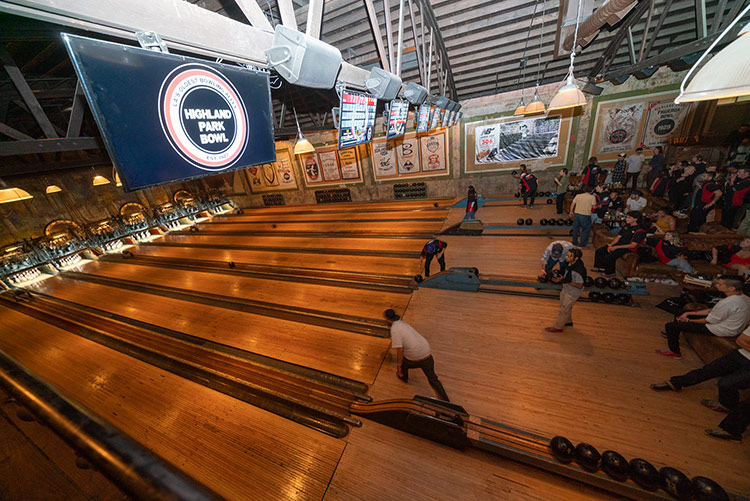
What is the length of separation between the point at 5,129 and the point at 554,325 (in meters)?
8.14

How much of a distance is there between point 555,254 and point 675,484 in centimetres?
306

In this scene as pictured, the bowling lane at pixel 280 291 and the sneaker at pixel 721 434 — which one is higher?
the bowling lane at pixel 280 291

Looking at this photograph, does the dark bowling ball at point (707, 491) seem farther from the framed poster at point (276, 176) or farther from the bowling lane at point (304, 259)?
the framed poster at point (276, 176)

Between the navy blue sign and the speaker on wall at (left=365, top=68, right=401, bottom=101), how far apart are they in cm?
244

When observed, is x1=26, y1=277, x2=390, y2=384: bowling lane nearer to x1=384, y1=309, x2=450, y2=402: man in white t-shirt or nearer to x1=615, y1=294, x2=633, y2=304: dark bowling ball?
x1=384, y1=309, x2=450, y2=402: man in white t-shirt

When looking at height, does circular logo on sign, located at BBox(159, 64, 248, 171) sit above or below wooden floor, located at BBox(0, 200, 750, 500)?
above

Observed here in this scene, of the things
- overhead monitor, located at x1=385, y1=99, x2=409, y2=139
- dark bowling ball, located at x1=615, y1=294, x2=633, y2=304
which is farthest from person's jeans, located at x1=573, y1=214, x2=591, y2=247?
overhead monitor, located at x1=385, y1=99, x2=409, y2=139

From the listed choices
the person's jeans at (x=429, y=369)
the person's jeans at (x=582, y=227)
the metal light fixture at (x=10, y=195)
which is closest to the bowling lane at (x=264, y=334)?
the person's jeans at (x=429, y=369)

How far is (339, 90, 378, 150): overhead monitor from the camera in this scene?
161 inches

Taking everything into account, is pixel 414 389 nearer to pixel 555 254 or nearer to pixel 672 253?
pixel 555 254

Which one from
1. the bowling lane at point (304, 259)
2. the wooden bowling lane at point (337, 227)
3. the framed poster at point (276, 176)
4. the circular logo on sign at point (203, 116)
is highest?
the circular logo on sign at point (203, 116)

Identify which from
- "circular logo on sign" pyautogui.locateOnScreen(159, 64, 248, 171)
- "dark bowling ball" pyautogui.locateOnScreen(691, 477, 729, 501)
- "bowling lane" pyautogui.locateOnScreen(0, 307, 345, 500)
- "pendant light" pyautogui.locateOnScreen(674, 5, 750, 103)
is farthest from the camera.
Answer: "bowling lane" pyautogui.locateOnScreen(0, 307, 345, 500)

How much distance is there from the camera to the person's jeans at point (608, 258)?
5351 millimetres

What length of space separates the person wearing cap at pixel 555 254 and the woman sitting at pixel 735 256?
2.40 meters
